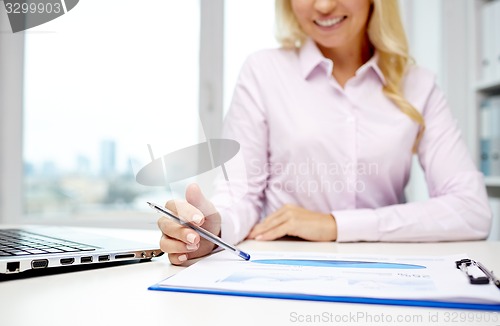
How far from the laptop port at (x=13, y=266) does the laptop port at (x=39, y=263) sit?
0.02m

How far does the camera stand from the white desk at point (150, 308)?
0.38 m

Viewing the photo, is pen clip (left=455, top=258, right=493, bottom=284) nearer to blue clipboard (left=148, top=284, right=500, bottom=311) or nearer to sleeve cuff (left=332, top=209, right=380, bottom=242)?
blue clipboard (left=148, top=284, right=500, bottom=311)

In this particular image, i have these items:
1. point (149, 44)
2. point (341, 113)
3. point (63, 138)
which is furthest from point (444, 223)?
point (63, 138)

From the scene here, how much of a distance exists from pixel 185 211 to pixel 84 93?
4.89ft

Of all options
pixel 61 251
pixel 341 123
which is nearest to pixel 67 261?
pixel 61 251

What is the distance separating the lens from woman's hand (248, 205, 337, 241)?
0.90m

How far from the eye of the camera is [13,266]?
1.69ft

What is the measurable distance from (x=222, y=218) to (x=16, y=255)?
13.6 inches

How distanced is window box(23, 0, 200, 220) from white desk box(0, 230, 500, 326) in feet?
4.21

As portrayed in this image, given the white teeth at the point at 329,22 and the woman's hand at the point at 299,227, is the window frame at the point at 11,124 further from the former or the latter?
Result: the woman's hand at the point at 299,227

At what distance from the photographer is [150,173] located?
68 cm

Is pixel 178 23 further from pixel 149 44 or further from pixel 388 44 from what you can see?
pixel 388 44

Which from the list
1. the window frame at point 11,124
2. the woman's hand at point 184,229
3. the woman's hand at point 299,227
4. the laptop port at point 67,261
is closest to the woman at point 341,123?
the woman's hand at point 299,227

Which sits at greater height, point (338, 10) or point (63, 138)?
point (338, 10)
